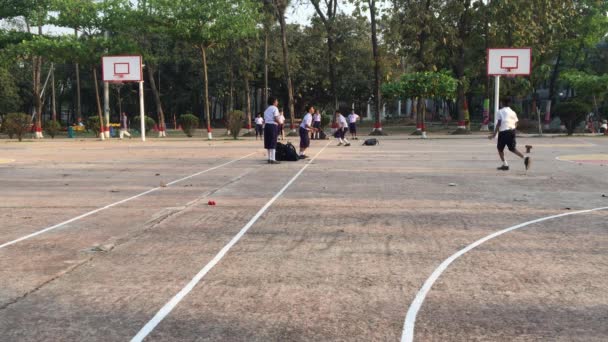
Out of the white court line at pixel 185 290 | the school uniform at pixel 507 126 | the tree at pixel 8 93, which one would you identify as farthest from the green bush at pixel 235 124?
the tree at pixel 8 93

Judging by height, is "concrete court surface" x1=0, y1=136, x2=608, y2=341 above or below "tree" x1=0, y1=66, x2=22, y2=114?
below

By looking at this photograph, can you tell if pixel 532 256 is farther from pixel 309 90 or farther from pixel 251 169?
pixel 309 90

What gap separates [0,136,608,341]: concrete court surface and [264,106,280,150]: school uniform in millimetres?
4696

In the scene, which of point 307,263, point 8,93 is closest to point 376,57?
point 307,263

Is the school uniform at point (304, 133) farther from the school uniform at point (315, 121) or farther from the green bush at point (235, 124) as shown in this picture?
the green bush at point (235, 124)

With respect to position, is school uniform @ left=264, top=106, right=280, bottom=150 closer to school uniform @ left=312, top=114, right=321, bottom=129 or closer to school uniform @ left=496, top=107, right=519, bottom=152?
school uniform @ left=496, top=107, right=519, bottom=152

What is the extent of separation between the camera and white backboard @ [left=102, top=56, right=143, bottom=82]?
36.5 meters

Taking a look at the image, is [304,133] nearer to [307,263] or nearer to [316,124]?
[307,263]

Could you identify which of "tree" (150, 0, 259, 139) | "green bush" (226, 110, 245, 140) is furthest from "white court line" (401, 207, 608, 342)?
"tree" (150, 0, 259, 139)

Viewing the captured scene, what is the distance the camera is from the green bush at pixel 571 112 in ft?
118

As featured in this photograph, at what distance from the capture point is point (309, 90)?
64.9 m

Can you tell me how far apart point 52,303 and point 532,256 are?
4424 millimetres

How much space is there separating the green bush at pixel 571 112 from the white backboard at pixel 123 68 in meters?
25.8

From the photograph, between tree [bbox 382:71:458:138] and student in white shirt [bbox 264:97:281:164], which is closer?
student in white shirt [bbox 264:97:281:164]
